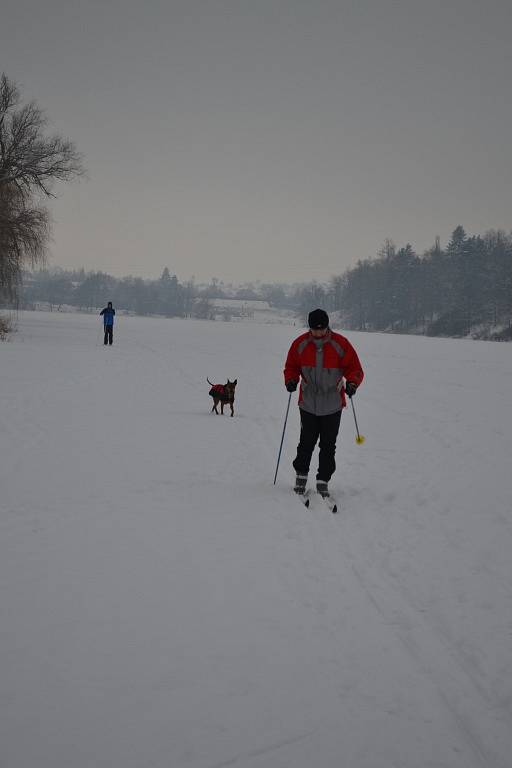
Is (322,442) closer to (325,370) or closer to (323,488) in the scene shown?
(323,488)

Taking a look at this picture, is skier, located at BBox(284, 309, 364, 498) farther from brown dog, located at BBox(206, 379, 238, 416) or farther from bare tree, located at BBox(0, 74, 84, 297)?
bare tree, located at BBox(0, 74, 84, 297)

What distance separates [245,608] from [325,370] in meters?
2.95

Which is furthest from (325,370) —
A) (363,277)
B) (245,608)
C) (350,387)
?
(363,277)

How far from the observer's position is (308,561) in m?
4.16

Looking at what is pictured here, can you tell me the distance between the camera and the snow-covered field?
92.7 inches

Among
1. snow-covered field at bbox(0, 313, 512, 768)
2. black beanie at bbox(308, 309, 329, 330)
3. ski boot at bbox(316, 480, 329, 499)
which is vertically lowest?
snow-covered field at bbox(0, 313, 512, 768)

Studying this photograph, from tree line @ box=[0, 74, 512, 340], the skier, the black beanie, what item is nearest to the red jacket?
the skier

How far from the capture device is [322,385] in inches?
225

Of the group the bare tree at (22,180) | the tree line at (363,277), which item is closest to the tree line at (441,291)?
the tree line at (363,277)

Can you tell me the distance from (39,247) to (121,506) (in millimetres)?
23289

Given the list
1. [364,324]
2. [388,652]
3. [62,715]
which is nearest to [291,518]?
[388,652]

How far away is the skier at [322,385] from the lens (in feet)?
18.6

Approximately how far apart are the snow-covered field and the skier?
51cm

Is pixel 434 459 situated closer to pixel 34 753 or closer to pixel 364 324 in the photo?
pixel 34 753
